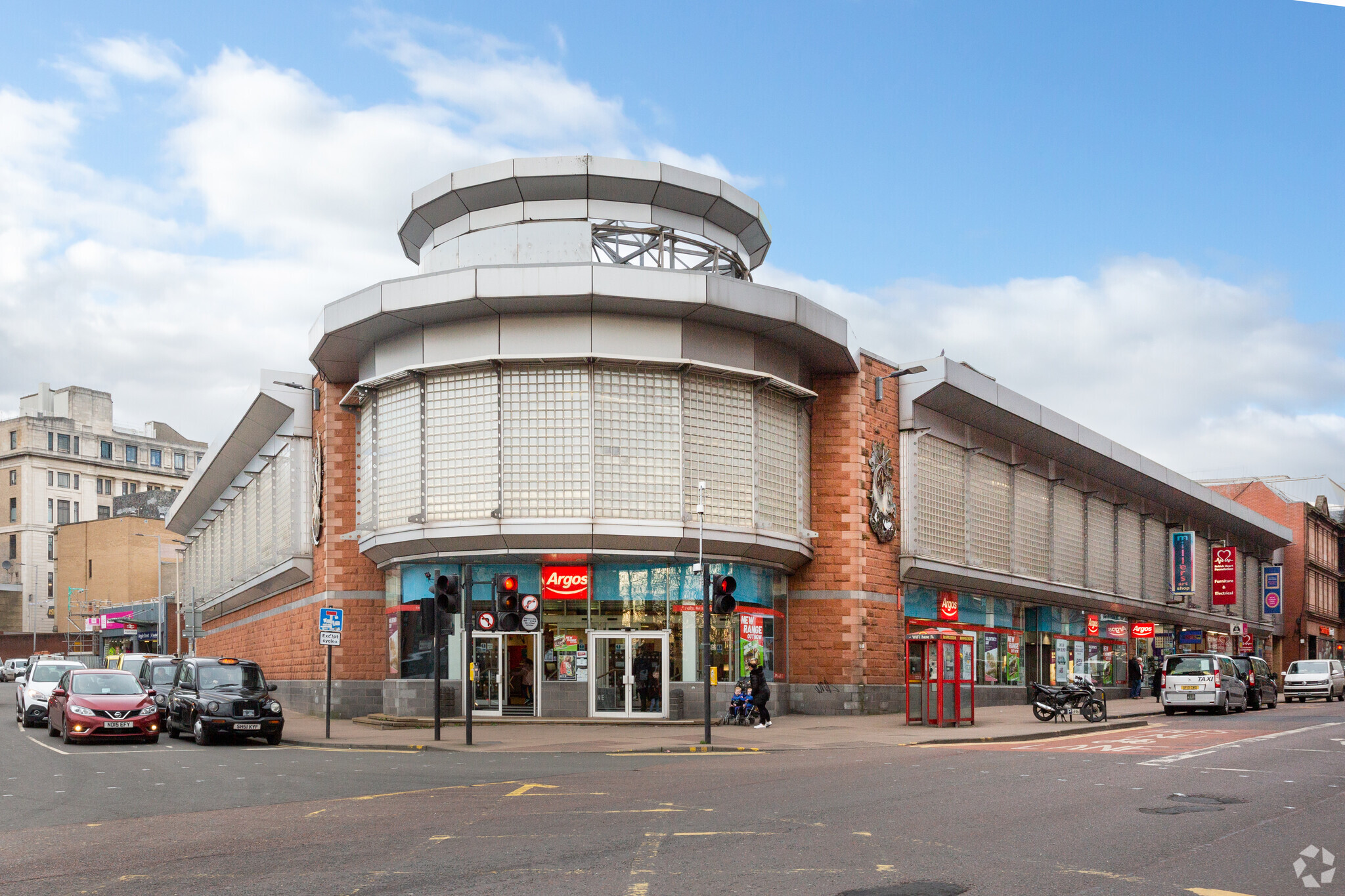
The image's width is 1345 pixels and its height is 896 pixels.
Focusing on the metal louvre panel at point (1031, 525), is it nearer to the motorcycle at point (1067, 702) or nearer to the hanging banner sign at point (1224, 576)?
the motorcycle at point (1067, 702)

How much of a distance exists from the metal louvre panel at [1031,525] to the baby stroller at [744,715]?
56.1 feet

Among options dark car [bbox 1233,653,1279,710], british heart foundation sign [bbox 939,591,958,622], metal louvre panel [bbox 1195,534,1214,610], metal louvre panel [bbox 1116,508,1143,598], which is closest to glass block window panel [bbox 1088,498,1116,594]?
metal louvre panel [bbox 1116,508,1143,598]

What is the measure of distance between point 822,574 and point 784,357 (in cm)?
632

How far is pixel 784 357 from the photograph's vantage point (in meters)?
33.7

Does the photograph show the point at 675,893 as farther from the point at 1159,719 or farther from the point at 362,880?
the point at 1159,719

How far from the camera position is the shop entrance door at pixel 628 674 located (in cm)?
3055

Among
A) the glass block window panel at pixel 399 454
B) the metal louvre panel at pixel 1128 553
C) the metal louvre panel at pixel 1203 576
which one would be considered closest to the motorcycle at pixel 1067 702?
the glass block window panel at pixel 399 454

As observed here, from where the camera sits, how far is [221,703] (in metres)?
24.6

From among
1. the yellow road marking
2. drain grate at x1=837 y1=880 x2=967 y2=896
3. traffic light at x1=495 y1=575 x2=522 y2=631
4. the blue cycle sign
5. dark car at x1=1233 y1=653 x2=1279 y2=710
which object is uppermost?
traffic light at x1=495 y1=575 x2=522 y2=631

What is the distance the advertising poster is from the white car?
53.0 feet

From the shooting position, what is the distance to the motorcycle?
30297mm

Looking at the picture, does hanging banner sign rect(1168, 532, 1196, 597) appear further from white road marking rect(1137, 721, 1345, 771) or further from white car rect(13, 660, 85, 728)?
white car rect(13, 660, 85, 728)

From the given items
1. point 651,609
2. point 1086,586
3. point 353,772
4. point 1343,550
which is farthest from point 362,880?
point 1343,550

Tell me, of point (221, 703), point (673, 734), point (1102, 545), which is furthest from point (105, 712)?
point (1102, 545)
